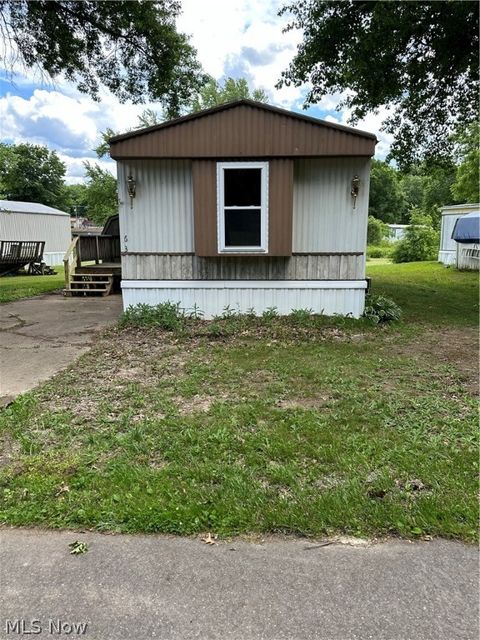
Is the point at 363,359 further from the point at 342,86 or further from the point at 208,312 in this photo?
the point at 342,86

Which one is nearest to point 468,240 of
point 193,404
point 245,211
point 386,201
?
point 245,211

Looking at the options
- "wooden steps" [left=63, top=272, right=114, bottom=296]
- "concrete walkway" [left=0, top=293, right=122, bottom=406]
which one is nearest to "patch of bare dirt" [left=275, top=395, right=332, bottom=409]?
"concrete walkway" [left=0, top=293, right=122, bottom=406]

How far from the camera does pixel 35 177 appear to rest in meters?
42.4

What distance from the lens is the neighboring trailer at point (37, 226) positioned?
2062cm

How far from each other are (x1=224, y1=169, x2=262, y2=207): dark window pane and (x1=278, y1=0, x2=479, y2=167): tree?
3.65 m

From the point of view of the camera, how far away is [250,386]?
4160mm

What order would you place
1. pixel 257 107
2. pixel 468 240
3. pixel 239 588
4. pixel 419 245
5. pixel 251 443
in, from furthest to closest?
pixel 419 245, pixel 468 240, pixel 257 107, pixel 251 443, pixel 239 588

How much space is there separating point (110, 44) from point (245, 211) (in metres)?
8.07

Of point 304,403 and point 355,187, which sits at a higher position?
point 355,187

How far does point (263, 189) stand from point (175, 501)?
17.1ft

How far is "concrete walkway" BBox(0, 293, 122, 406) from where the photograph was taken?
4629 millimetres

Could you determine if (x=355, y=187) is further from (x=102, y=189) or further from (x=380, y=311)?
(x=102, y=189)

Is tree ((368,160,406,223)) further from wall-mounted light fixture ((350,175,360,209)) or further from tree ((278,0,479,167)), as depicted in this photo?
wall-mounted light fixture ((350,175,360,209))

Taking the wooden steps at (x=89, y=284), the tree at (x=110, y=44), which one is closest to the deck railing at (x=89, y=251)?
the wooden steps at (x=89, y=284)
